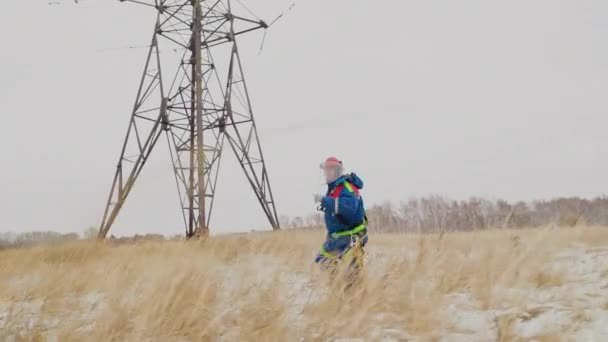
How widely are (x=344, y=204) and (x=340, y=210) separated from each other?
0.07m

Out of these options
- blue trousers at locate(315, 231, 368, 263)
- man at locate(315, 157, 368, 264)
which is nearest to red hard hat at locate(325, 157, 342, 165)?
man at locate(315, 157, 368, 264)

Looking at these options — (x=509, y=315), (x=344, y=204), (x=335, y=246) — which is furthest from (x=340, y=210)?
(x=509, y=315)

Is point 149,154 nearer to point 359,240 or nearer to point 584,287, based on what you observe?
point 359,240

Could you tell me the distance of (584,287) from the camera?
3225 mm

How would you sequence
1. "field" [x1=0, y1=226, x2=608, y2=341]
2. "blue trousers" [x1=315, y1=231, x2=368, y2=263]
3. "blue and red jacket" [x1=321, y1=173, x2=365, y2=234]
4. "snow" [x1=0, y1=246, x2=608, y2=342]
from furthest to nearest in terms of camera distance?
"blue trousers" [x1=315, y1=231, x2=368, y2=263] < "blue and red jacket" [x1=321, y1=173, x2=365, y2=234] < "field" [x1=0, y1=226, x2=608, y2=341] < "snow" [x1=0, y1=246, x2=608, y2=342]

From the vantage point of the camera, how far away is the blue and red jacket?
3957 mm

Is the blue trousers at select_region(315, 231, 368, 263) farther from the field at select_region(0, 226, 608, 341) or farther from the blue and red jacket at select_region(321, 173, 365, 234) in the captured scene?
the field at select_region(0, 226, 608, 341)

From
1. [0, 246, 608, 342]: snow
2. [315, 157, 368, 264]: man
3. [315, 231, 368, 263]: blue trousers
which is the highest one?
[315, 157, 368, 264]: man

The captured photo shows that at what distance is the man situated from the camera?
3.97 m

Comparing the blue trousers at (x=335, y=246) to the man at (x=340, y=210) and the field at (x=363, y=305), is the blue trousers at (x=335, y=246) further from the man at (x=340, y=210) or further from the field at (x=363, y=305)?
the field at (x=363, y=305)

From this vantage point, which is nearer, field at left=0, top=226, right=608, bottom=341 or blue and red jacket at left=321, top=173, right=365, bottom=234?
field at left=0, top=226, right=608, bottom=341

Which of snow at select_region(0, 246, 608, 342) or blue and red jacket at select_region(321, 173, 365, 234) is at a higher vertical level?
blue and red jacket at select_region(321, 173, 365, 234)

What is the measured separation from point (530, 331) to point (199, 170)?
30.5 ft

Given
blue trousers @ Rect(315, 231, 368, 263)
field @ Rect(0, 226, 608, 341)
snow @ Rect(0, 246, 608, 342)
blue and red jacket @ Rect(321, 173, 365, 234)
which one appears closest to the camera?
snow @ Rect(0, 246, 608, 342)
